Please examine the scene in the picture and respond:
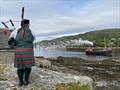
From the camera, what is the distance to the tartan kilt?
1036 cm

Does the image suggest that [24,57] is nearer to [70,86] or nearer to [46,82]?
[46,82]

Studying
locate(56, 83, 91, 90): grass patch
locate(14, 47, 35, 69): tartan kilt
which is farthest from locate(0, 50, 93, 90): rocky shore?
locate(14, 47, 35, 69): tartan kilt

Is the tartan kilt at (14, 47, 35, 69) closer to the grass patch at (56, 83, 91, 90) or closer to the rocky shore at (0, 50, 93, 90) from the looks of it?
the rocky shore at (0, 50, 93, 90)

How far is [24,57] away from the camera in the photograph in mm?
10352

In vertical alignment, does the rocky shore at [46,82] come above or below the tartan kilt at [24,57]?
below

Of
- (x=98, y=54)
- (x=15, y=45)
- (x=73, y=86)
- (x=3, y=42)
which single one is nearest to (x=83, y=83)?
(x=73, y=86)

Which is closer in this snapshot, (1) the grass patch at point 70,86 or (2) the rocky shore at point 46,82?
(1) the grass patch at point 70,86

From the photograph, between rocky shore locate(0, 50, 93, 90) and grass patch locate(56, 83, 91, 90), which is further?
rocky shore locate(0, 50, 93, 90)

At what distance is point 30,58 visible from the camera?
34.2ft

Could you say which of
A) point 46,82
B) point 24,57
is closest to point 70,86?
point 46,82

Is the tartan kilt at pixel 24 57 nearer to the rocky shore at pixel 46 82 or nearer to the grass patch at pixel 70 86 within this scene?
the rocky shore at pixel 46 82

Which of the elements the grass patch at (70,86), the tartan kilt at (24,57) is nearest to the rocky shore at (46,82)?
the grass patch at (70,86)

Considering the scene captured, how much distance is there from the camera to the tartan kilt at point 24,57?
34.0 feet

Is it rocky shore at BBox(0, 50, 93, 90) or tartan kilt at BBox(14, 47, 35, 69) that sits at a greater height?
tartan kilt at BBox(14, 47, 35, 69)
